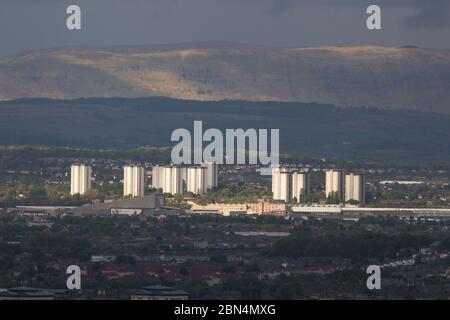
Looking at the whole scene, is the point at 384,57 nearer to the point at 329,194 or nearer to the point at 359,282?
the point at 329,194

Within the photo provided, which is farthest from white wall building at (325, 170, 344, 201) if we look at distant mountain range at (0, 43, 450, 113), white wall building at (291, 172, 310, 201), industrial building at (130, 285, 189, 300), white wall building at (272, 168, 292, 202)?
distant mountain range at (0, 43, 450, 113)

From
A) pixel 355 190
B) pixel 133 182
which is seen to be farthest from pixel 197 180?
pixel 355 190

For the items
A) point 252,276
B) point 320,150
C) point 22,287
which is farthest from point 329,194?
point 22,287

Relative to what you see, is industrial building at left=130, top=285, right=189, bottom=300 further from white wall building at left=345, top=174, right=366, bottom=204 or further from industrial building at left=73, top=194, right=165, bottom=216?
white wall building at left=345, top=174, right=366, bottom=204

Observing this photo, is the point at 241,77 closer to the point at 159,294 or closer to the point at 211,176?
the point at 211,176

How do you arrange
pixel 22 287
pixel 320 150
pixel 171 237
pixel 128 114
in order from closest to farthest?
pixel 22 287 < pixel 171 237 < pixel 320 150 < pixel 128 114

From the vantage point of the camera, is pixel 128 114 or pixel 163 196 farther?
pixel 128 114
